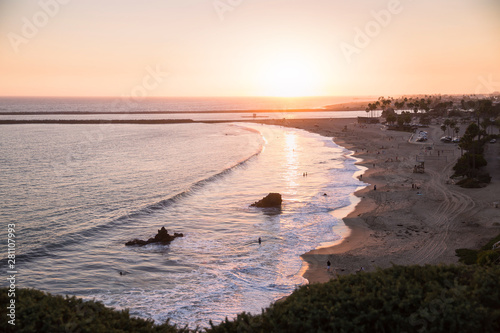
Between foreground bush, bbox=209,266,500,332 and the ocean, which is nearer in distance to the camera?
foreground bush, bbox=209,266,500,332

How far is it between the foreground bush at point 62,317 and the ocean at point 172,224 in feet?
22.6

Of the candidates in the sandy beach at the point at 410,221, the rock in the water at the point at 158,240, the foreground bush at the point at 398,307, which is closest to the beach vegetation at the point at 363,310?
the foreground bush at the point at 398,307

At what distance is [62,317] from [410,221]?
29935 mm

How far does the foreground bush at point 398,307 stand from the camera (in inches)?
443

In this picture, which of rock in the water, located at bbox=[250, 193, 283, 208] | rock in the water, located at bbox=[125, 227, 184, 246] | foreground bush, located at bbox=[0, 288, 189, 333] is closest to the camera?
foreground bush, located at bbox=[0, 288, 189, 333]

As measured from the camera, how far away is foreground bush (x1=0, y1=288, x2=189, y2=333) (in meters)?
11.2

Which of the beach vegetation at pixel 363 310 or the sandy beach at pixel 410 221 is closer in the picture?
the beach vegetation at pixel 363 310

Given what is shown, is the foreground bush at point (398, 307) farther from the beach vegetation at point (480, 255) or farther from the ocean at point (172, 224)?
the beach vegetation at point (480, 255)

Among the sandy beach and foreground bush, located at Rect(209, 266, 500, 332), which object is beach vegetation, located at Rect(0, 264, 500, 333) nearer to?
foreground bush, located at Rect(209, 266, 500, 332)

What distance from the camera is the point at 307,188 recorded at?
160ft

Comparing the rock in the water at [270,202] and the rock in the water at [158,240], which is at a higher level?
the rock in the water at [270,202]

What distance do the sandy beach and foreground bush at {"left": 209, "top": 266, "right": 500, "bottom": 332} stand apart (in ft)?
30.3

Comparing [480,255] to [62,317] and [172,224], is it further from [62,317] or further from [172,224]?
[172,224]

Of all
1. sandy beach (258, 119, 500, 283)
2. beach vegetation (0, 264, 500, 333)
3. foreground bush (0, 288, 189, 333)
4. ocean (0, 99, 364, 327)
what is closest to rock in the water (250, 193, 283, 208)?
ocean (0, 99, 364, 327)
